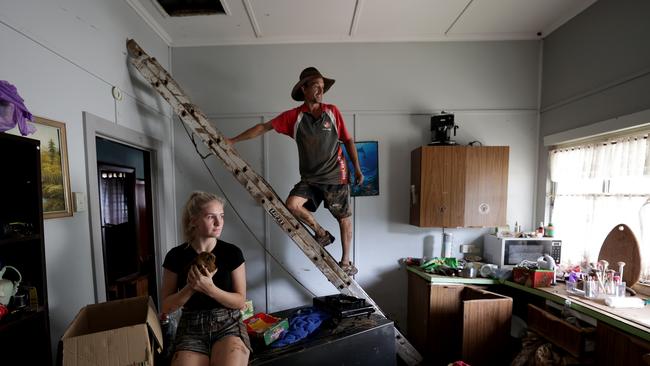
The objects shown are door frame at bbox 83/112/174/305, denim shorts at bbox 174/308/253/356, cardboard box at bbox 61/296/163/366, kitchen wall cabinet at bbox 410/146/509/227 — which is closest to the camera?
cardboard box at bbox 61/296/163/366

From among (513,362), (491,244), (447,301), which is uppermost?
(491,244)

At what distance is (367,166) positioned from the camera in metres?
2.73

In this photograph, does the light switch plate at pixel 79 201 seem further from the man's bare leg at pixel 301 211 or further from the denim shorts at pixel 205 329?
the man's bare leg at pixel 301 211

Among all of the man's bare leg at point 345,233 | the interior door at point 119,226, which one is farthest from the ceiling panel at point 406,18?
the interior door at point 119,226

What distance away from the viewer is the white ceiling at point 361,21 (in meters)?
2.21

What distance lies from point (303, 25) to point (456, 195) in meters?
2.30

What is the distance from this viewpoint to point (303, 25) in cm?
248

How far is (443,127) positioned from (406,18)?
1.12m

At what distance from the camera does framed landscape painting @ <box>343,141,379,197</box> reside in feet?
8.94

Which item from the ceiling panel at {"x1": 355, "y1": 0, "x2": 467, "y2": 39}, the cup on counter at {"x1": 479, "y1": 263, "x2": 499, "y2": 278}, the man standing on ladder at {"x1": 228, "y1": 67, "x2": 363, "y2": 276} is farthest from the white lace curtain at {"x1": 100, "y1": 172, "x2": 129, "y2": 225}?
the cup on counter at {"x1": 479, "y1": 263, "x2": 499, "y2": 278}

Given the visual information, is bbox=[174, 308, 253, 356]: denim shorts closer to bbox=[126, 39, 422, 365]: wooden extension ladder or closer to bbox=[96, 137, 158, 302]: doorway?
bbox=[126, 39, 422, 365]: wooden extension ladder

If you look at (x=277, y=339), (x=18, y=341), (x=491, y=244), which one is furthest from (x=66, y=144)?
(x=491, y=244)

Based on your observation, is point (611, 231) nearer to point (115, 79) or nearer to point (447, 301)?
point (447, 301)

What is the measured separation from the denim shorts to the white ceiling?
244 centimetres
